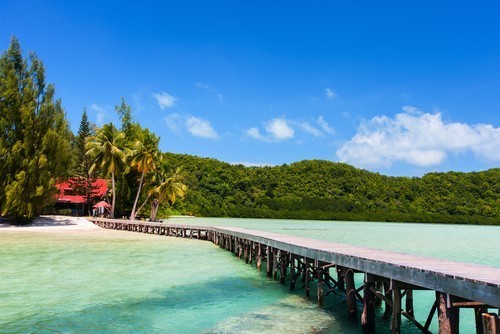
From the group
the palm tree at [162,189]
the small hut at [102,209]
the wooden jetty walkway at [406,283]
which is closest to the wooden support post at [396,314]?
the wooden jetty walkway at [406,283]

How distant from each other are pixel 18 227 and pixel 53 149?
20.9ft

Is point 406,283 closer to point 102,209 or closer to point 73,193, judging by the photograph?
point 102,209

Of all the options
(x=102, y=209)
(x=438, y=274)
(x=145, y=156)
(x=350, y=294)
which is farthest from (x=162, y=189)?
(x=438, y=274)

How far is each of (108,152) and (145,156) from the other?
342cm

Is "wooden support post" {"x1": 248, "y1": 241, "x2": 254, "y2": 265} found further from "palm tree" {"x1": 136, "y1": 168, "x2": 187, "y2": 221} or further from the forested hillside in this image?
the forested hillside

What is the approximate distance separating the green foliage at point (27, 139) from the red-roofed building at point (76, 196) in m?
10.9

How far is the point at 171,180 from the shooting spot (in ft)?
124

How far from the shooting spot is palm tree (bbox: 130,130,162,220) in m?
35.8

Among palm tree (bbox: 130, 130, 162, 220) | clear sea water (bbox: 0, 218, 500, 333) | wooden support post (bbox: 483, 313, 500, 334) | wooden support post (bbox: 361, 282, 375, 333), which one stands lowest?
clear sea water (bbox: 0, 218, 500, 333)

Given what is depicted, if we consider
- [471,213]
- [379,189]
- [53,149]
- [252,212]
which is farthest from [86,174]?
[471,213]

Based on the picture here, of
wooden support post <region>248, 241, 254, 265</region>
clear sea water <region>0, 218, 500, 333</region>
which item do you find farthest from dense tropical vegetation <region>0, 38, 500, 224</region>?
wooden support post <region>248, 241, 254, 265</region>

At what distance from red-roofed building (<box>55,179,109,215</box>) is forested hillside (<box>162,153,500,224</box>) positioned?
2099 cm

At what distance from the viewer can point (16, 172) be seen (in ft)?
101

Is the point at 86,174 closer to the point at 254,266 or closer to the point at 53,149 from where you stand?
the point at 53,149
